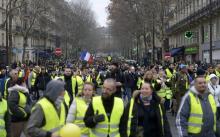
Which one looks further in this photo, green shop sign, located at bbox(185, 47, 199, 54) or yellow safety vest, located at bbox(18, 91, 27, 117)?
green shop sign, located at bbox(185, 47, 199, 54)

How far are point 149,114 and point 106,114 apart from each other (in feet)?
2.62

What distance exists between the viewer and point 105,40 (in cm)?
19788

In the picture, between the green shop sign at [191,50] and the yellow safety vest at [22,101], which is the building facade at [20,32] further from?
the yellow safety vest at [22,101]

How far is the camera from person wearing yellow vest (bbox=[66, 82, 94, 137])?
6.86m

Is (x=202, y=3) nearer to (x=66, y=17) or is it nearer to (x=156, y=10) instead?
(x=156, y=10)

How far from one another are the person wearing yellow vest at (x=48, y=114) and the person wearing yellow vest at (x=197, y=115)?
1.84m

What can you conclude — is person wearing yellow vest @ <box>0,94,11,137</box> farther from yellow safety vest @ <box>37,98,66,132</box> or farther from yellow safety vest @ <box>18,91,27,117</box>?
yellow safety vest @ <box>37,98,66,132</box>

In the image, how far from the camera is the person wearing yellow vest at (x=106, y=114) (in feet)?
21.0

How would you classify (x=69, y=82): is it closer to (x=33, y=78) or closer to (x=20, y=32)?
(x=33, y=78)

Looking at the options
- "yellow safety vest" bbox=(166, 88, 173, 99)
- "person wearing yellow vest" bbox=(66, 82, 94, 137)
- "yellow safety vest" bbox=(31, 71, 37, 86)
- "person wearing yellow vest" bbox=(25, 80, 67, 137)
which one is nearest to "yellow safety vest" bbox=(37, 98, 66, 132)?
"person wearing yellow vest" bbox=(25, 80, 67, 137)

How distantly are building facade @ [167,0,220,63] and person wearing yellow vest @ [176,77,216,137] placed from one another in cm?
3271

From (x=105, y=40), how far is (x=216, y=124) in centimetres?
19106

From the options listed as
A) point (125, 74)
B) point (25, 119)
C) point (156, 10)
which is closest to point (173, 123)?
point (125, 74)

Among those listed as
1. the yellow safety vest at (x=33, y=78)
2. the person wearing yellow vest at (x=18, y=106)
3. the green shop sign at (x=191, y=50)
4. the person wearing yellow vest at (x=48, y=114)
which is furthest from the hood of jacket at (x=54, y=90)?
the green shop sign at (x=191, y=50)
